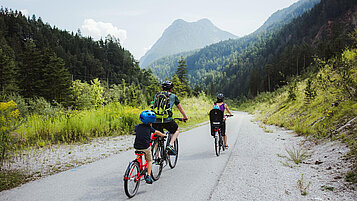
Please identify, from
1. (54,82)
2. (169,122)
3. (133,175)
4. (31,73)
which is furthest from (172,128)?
(31,73)

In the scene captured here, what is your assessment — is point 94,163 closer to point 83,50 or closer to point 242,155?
point 242,155

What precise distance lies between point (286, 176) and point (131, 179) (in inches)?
128

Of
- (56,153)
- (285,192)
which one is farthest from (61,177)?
(285,192)

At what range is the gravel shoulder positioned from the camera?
3.48 m

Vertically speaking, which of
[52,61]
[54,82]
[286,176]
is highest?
[52,61]

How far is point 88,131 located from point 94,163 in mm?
3738

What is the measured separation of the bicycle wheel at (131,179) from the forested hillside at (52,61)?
166 ft

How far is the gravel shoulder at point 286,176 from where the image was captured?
348 cm

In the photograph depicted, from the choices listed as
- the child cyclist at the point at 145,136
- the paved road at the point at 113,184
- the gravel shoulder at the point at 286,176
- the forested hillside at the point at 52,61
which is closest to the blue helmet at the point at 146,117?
the child cyclist at the point at 145,136

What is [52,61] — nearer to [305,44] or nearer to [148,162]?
[148,162]

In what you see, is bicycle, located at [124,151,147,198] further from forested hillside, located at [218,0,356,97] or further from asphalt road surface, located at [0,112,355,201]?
forested hillside, located at [218,0,356,97]

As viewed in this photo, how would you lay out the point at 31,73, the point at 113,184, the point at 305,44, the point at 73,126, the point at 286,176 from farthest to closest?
the point at 305,44
the point at 31,73
the point at 73,126
the point at 286,176
the point at 113,184

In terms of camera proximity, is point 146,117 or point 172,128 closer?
point 146,117

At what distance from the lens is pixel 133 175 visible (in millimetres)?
3611
